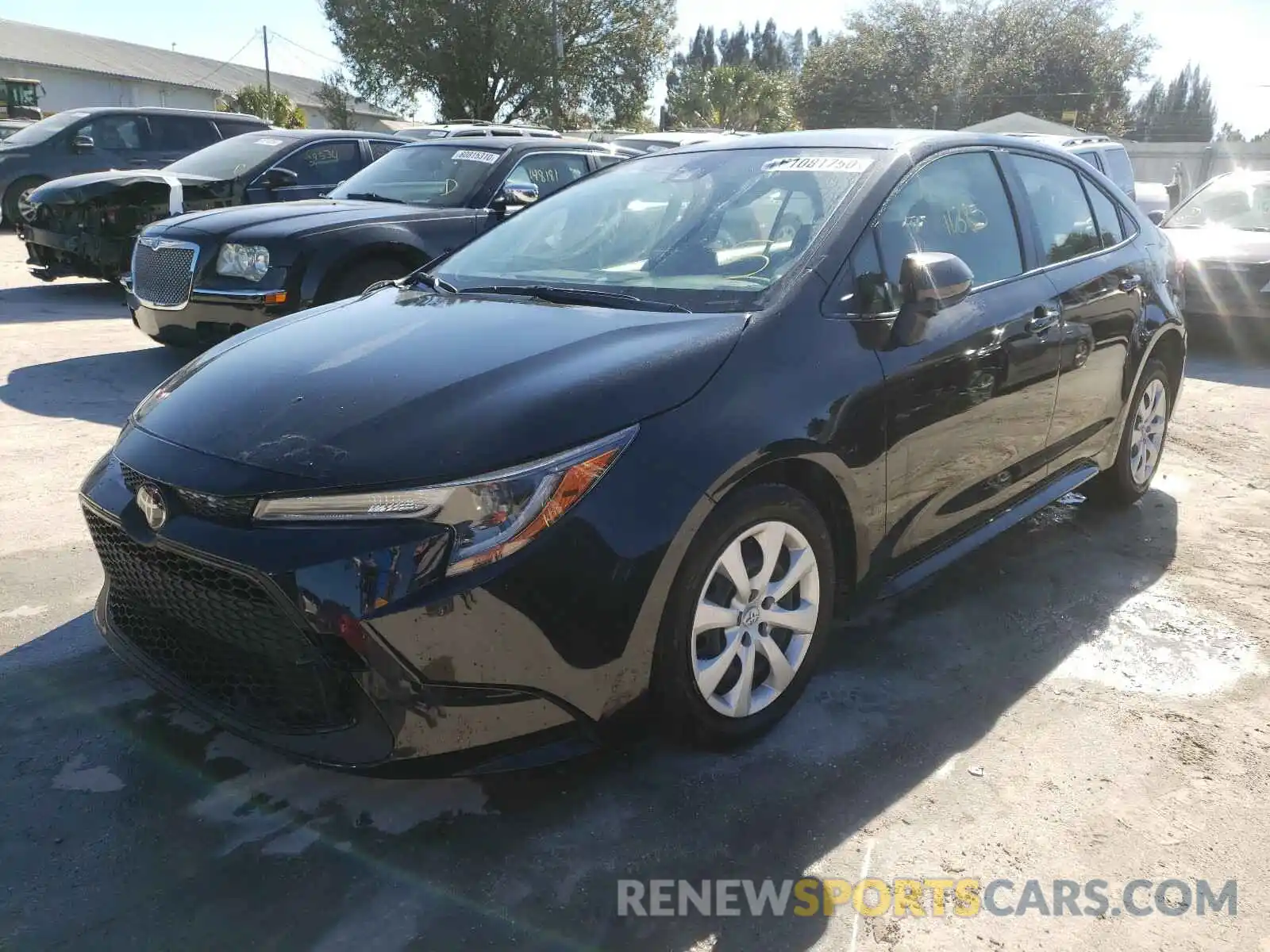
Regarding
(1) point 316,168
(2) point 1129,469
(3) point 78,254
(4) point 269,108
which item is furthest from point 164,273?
(4) point 269,108

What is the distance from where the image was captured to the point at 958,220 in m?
3.43

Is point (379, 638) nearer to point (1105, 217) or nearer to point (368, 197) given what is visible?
point (1105, 217)

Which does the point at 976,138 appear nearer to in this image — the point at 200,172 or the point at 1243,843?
the point at 1243,843

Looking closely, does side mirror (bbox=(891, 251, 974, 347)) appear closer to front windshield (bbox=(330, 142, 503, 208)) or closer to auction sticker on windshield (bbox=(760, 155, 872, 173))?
auction sticker on windshield (bbox=(760, 155, 872, 173))

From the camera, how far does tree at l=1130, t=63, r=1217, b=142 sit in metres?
51.7

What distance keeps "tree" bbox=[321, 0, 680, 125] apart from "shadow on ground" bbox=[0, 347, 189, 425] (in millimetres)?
27360

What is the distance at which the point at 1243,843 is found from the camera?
8.11 feet

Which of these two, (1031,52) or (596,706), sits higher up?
(1031,52)

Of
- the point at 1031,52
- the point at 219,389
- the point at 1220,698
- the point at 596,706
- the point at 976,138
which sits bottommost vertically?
the point at 1220,698

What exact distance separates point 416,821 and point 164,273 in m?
5.02

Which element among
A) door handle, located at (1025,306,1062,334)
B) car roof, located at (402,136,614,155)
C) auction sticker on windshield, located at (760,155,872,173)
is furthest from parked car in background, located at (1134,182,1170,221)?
auction sticker on windshield, located at (760,155,872,173)

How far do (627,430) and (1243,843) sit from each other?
5.94 ft

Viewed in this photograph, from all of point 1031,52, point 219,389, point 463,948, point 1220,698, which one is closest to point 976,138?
point 1220,698

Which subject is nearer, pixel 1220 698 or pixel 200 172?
pixel 1220 698
